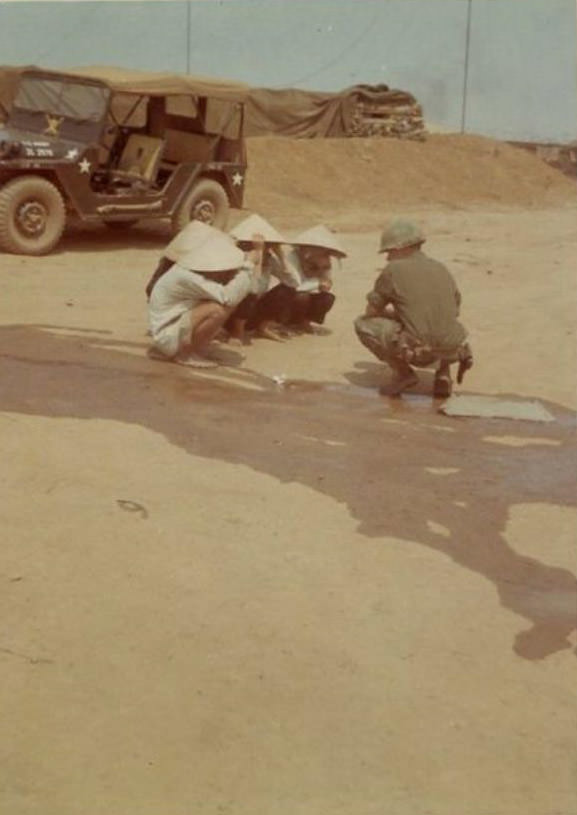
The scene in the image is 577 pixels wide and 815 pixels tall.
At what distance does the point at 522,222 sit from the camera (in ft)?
58.1

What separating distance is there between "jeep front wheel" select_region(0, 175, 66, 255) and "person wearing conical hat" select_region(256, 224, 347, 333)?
3.35 m

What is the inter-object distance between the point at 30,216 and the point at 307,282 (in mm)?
A: 3617

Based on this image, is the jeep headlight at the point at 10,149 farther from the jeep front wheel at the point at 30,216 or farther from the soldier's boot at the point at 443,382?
the soldier's boot at the point at 443,382

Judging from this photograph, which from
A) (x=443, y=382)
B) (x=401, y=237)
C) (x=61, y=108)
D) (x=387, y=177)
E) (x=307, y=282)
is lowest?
(x=387, y=177)

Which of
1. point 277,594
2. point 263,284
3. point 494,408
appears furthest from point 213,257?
point 277,594

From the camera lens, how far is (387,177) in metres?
20.6

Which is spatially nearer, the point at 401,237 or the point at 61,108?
the point at 401,237

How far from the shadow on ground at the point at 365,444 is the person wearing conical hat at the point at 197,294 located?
7.5 inches

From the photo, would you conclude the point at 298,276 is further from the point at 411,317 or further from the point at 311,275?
the point at 411,317

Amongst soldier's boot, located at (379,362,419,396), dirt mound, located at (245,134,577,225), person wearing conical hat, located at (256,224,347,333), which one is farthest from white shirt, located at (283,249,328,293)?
dirt mound, located at (245,134,577,225)

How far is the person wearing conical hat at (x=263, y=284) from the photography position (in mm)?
8773

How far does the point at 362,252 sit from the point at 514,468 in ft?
24.4

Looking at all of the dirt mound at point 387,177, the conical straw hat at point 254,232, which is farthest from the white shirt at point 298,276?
the dirt mound at point 387,177

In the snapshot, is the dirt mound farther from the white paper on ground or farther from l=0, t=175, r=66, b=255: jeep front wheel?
the white paper on ground
